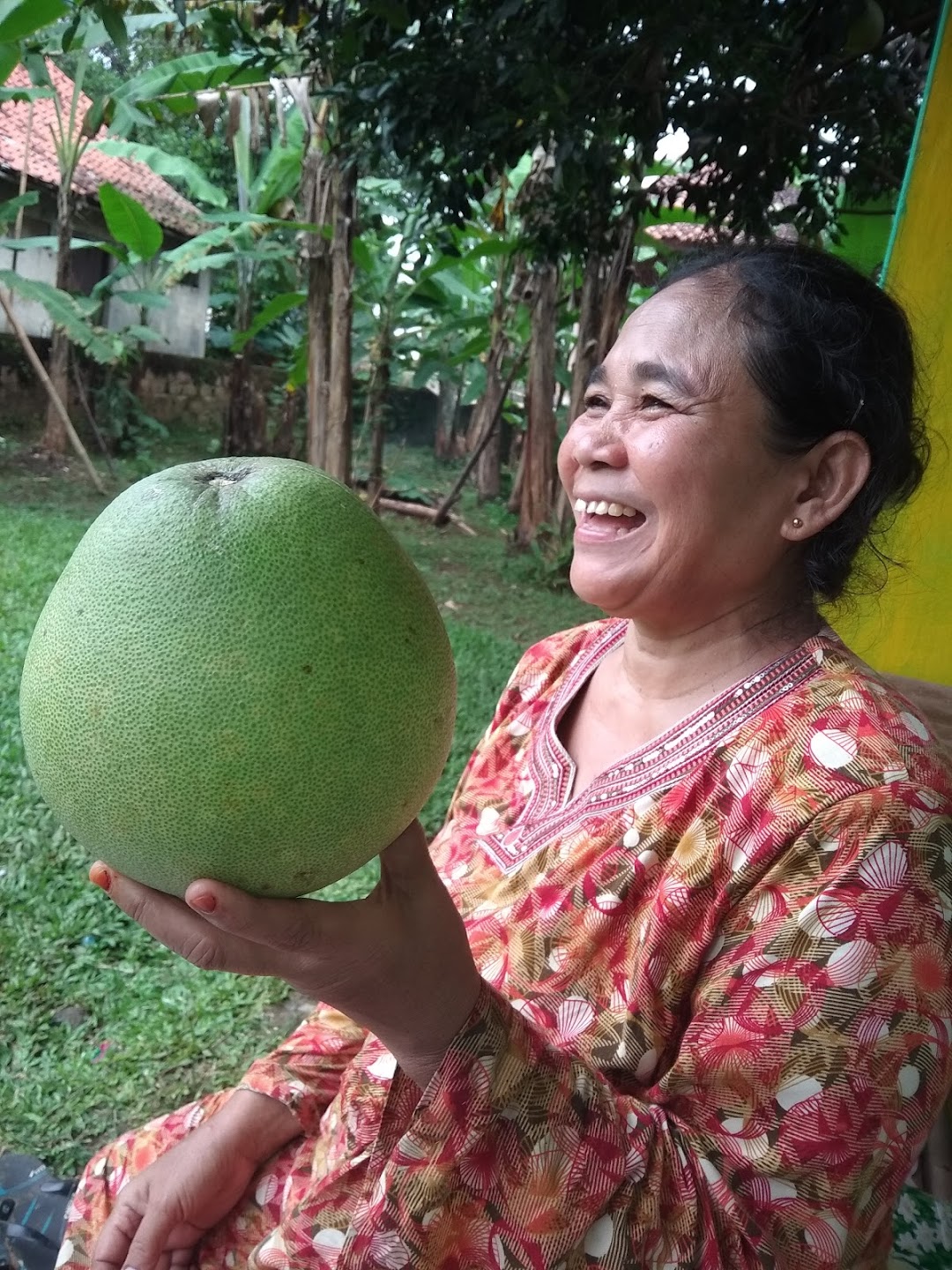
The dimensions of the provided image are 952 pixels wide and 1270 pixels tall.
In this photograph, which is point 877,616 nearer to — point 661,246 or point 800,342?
point 800,342

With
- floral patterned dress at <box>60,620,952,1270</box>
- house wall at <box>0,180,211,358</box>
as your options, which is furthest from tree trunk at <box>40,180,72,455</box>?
floral patterned dress at <box>60,620,952,1270</box>

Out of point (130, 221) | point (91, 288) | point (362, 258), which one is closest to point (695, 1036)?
point (362, 258)

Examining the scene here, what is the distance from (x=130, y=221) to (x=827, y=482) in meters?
6.87

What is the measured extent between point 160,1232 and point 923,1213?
1.09 metres

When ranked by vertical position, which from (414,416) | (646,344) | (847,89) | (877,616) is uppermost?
(847,89)

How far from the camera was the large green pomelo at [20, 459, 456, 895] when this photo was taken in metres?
0.80

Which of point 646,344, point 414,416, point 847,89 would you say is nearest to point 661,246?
point 847,89

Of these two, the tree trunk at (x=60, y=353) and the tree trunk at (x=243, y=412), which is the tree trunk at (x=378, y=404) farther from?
the tree trunk at (x=60, y=353)

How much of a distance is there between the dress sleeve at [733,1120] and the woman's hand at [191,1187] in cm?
42

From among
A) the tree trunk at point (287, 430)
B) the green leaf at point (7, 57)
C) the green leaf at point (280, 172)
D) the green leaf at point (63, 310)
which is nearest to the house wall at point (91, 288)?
the tree trunk at point (287, 430)

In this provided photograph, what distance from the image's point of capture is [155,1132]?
Result: 1447 millimetres

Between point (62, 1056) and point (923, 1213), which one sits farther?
point (62, 1056)

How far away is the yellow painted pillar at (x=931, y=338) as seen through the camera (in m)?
2.23

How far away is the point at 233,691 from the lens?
796mm
